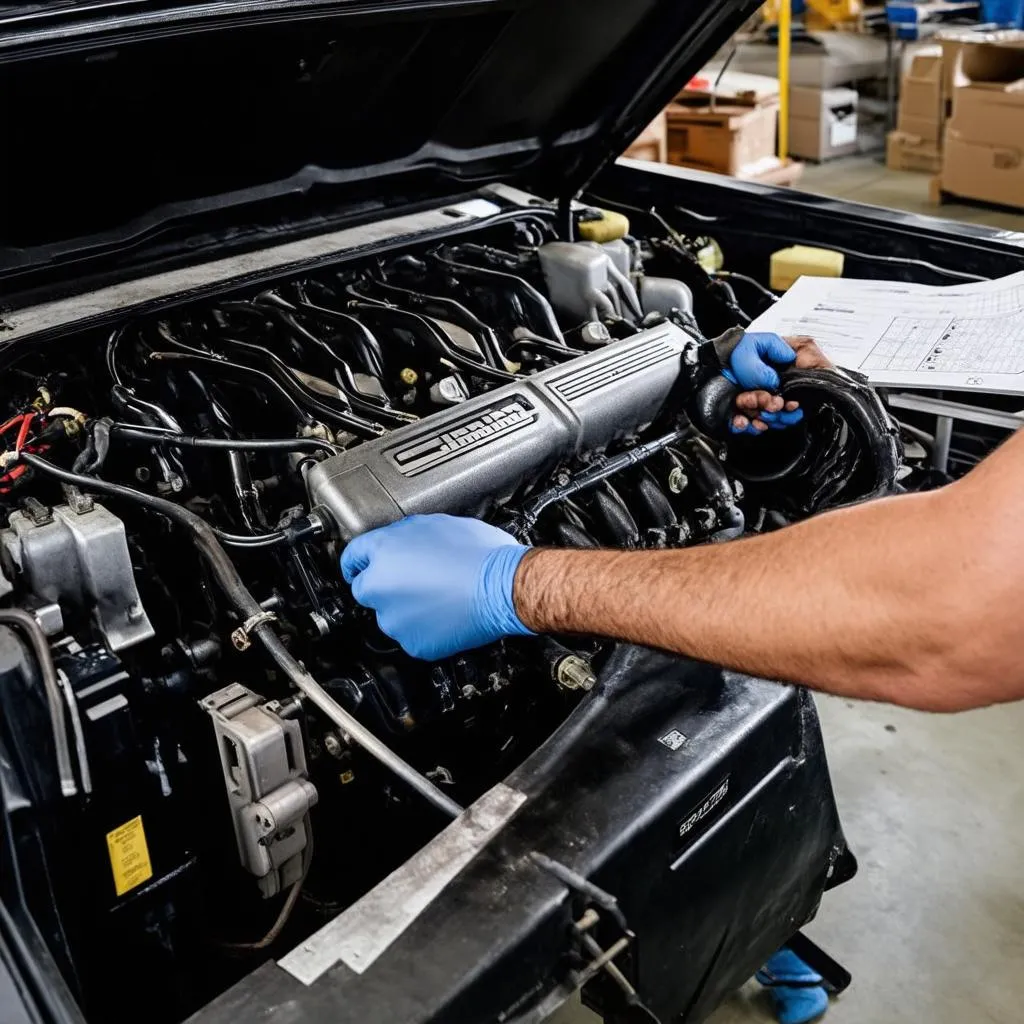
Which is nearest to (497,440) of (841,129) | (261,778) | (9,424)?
(261,778)

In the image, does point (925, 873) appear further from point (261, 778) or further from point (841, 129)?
point (841, 129)

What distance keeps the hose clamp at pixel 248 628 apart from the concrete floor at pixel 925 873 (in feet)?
2.83

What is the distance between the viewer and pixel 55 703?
2.92ft

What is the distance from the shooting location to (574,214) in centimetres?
223

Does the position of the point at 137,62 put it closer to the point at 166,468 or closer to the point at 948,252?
the point at 166,468

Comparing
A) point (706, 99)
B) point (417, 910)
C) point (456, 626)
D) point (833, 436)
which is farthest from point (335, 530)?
point (706, 99)

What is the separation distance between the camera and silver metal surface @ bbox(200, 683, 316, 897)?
1045mm

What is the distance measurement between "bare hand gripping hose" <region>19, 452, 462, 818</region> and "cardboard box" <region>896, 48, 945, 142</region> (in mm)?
5556

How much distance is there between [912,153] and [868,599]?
5975 millimetres

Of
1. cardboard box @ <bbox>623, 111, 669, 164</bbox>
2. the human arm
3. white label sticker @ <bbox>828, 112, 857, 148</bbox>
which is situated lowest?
white label sticker @ <bbox>828, 112, 857, 148</bbox>

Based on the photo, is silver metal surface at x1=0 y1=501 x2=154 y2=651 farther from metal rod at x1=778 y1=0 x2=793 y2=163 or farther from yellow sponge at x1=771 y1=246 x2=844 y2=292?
metal rod at x1=778 y1=0 x2=793 y2=163

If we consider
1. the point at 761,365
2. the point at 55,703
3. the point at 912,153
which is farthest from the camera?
the point at 912,153

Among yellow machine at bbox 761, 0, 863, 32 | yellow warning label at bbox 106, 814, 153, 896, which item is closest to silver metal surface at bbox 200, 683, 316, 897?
yellow warning label at bbox 106, 814, 153, 896

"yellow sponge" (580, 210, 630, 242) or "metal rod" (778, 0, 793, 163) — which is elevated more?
"yellow sponge" (580, 210, 630, 242)
